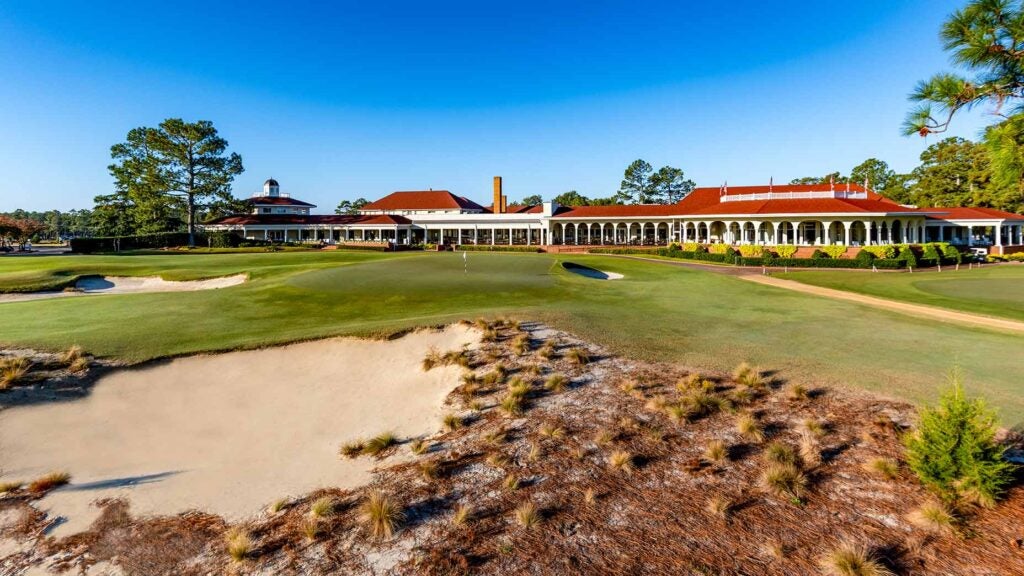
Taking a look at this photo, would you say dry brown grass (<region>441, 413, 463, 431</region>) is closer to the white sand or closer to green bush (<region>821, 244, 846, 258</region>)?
the white sand

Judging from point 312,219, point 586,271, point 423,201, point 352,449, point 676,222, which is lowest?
point 352,449

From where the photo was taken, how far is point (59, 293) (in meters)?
20.9

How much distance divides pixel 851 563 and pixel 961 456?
6.35 feet

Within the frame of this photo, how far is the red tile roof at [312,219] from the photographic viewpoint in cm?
6281

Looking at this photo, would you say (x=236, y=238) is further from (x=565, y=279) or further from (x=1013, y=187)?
(x=1013, y=187)

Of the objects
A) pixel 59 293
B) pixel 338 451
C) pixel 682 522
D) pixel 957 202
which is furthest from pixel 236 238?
pixel 957 202

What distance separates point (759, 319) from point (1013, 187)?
9534 mm

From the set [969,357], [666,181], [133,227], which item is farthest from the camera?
[666,181]

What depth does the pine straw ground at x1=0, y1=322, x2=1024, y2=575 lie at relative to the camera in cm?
434

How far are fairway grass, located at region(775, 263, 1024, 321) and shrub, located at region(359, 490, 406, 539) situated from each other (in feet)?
62.6

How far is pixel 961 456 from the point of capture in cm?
479

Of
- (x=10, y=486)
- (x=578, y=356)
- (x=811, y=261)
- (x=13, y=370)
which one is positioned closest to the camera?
(x=10, y=486)

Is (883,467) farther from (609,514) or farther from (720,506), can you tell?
(609,514)

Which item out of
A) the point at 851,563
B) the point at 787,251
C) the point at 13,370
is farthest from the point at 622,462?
the point at 787,251
